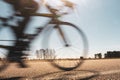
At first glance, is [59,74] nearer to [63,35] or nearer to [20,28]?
[20,28]

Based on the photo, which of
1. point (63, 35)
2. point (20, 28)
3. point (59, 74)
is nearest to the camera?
point (59, 74)

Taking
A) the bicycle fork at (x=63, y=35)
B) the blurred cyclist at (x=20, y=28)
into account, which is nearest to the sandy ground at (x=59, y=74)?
the blurred cyclist at (x=20, y=28)

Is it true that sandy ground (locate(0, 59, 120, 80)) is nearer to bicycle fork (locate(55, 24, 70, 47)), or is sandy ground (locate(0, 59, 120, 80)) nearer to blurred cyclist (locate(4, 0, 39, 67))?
blurred cyclist (locate(4, 0, 39, 67))

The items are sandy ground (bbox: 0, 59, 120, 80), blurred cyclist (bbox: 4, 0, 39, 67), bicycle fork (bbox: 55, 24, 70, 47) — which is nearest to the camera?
sandy ground (bbox: 0, 59, 120, 80)

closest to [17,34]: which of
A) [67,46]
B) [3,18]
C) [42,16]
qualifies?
[3,18]

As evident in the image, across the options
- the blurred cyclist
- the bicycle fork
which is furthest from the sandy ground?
the bicycle fork

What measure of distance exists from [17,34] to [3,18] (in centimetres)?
43

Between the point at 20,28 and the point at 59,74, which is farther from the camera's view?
the point at 20,28

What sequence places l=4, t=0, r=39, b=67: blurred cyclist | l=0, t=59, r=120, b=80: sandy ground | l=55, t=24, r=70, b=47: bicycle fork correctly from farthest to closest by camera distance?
l=55, t=24, r=70, b=47: bicycle fork
l=4, t=0, r=39, b=67: blurred cyclist
l=0, t=59, r=120, b=80: sandy ground

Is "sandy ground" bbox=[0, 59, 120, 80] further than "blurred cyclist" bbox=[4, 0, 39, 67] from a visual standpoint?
No

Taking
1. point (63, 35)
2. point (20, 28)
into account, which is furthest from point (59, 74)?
point (63, 35)

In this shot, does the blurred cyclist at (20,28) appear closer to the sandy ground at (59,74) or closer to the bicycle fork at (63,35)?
the sandy ground at (59,74)

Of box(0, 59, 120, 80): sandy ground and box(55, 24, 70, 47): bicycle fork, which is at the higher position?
box(55, 24, 70, 47): bicycle fork

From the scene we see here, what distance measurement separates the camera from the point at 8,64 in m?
7.31
